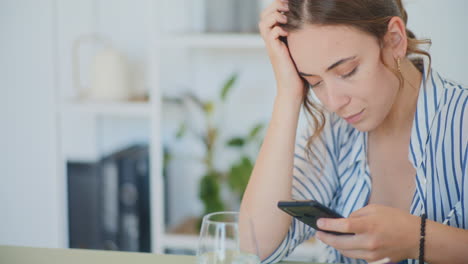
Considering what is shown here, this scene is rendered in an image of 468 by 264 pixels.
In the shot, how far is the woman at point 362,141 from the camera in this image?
1122 mm

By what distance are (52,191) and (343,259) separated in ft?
4.70

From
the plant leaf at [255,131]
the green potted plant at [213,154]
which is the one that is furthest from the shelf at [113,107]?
the plant leaf at [255,131]

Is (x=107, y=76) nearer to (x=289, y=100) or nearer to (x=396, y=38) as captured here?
(x=289, y=100)

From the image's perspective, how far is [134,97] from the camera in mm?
2447

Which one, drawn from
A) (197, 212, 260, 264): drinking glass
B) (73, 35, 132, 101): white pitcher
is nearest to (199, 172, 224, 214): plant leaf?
(73, 35, 132, 101): white pitcher

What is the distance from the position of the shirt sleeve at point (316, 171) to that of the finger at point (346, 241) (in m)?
0.28

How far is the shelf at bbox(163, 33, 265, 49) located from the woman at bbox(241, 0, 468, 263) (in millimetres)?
681

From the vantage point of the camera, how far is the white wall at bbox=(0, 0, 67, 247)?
2.50 meters

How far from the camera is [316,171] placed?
144cm

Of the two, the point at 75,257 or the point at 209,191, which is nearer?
the point at 75,257

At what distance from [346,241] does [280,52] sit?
465 millimetres

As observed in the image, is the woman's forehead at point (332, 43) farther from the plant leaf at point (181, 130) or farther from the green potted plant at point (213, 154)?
the plant leaf at point (181, 130)

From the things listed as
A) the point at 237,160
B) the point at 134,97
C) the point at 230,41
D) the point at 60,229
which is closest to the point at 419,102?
the point at 230,41

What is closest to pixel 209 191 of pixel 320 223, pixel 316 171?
pixel 316 171
